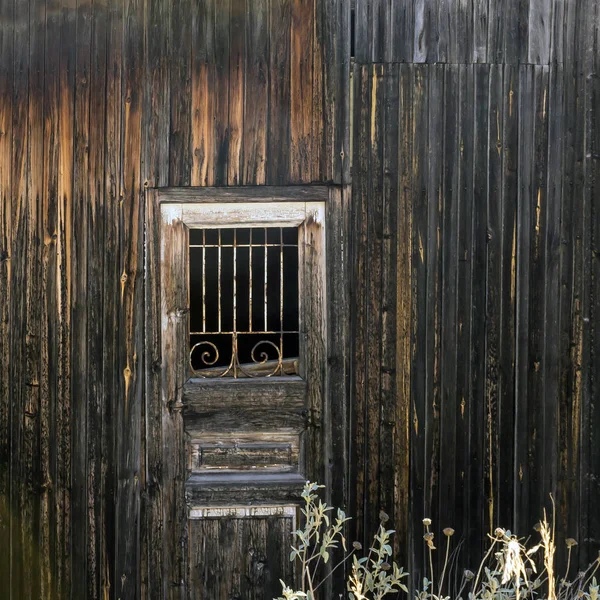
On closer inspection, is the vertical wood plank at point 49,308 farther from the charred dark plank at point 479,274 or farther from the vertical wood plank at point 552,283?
the vertical wood plank at point 552,283

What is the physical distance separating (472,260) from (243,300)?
1.34 metres

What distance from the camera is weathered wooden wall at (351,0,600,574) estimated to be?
423 cm

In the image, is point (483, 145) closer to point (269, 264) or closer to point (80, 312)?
point (269, 264)

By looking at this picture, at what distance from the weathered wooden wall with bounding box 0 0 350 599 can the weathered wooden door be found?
0.87 feet

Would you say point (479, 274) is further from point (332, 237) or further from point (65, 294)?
point (65, 294)

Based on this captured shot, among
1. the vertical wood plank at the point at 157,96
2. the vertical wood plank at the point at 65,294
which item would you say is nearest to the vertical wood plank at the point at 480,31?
the vertical wood plank at the point at 157,96

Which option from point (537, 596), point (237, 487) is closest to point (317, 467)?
point (237, 487)

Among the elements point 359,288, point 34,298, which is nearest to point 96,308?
point 34,298

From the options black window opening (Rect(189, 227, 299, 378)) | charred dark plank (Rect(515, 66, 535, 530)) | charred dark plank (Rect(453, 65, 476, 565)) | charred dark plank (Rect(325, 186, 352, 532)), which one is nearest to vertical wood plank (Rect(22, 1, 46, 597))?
black window opening (Rect(189, 227, 299, 378))

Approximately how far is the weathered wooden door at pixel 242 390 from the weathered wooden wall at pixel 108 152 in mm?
264

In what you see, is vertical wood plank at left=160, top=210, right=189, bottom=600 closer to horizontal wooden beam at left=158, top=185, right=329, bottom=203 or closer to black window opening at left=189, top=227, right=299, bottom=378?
black window opening at left=189, top=227, right=299, bottom=378

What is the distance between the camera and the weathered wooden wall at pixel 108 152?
4195 mm

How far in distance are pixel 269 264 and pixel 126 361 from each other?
989 mm

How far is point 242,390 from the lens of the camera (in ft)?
14.0
